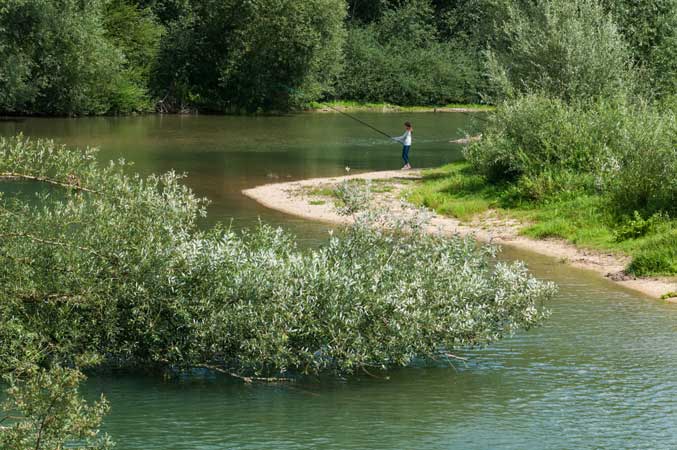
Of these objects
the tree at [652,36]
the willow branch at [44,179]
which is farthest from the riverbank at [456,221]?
the tree at [652,36]

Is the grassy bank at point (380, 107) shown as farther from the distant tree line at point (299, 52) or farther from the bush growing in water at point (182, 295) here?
the bush growing in water at point (182, 295)

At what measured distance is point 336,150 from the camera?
4322 centimetres

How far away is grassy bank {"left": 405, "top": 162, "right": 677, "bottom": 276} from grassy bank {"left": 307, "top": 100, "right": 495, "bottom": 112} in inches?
1471

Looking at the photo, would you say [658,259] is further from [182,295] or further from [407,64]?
[407,64]

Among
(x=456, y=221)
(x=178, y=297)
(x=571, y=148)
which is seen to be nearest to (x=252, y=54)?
(x=571, y=148)

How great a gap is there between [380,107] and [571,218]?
47290 mm

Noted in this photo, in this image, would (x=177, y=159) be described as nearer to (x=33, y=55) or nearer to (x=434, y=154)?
(x=434, y=154)

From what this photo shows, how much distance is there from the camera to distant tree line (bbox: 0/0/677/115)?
32031 millimetres

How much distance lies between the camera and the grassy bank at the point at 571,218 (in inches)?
814

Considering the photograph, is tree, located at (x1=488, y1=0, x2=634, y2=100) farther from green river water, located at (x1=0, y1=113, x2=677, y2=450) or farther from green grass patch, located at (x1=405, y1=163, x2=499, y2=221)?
green river water, located at (x1=0, y1=113, x2=677, y2=450)

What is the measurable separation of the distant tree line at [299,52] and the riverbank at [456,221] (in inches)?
177

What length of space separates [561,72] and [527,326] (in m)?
18.1

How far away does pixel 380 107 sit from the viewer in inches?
2790

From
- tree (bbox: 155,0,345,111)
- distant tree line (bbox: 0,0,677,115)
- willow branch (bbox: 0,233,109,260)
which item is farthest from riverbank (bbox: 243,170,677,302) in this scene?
tree (bbox: 155,0,345,111)
